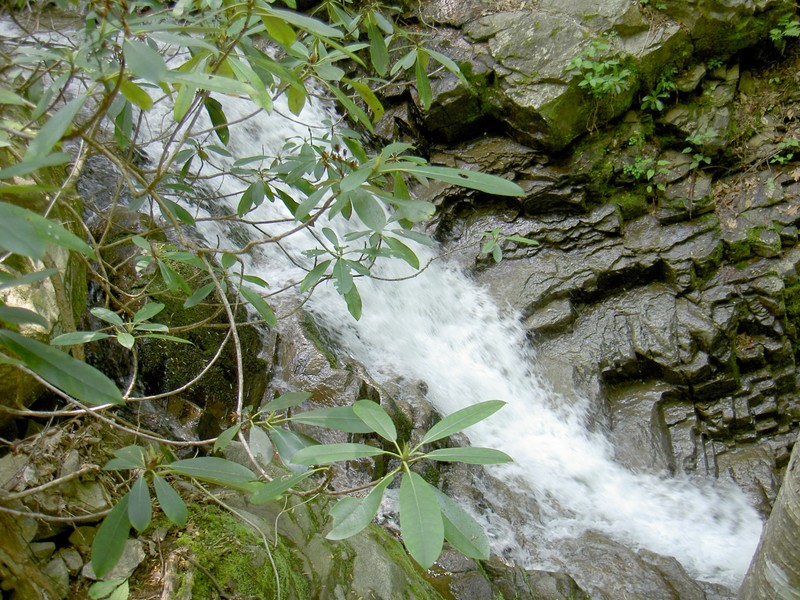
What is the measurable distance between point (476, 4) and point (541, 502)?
215 inches

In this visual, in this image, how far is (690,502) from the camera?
14.4ft

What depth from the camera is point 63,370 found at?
884 millimetres

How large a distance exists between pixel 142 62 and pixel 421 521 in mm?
846

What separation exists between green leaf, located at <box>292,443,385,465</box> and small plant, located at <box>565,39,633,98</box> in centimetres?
537

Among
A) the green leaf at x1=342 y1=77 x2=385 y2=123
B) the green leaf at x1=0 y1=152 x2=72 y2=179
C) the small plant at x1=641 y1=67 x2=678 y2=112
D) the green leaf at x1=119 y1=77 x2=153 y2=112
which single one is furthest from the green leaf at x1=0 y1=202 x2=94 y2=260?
the small plant at x1=641 y1=67 x2=678 y2=112

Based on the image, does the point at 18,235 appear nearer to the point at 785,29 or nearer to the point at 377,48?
the point at 377,48

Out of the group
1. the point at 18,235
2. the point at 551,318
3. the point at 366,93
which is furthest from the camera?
the point at 551,318

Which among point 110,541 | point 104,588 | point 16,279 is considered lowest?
point 104,588

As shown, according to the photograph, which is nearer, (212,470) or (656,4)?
(212,470)

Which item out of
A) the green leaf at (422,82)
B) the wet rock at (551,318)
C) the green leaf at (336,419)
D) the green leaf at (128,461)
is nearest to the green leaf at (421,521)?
the green leaf at (336,419)

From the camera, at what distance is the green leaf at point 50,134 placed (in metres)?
0.81

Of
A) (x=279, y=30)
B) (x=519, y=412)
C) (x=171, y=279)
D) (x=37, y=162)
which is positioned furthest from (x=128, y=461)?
(x=519, y=412)

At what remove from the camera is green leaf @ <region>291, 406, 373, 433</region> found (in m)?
1.15

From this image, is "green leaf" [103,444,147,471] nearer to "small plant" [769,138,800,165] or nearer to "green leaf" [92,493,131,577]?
"green leaf" [92,493,131,577]
